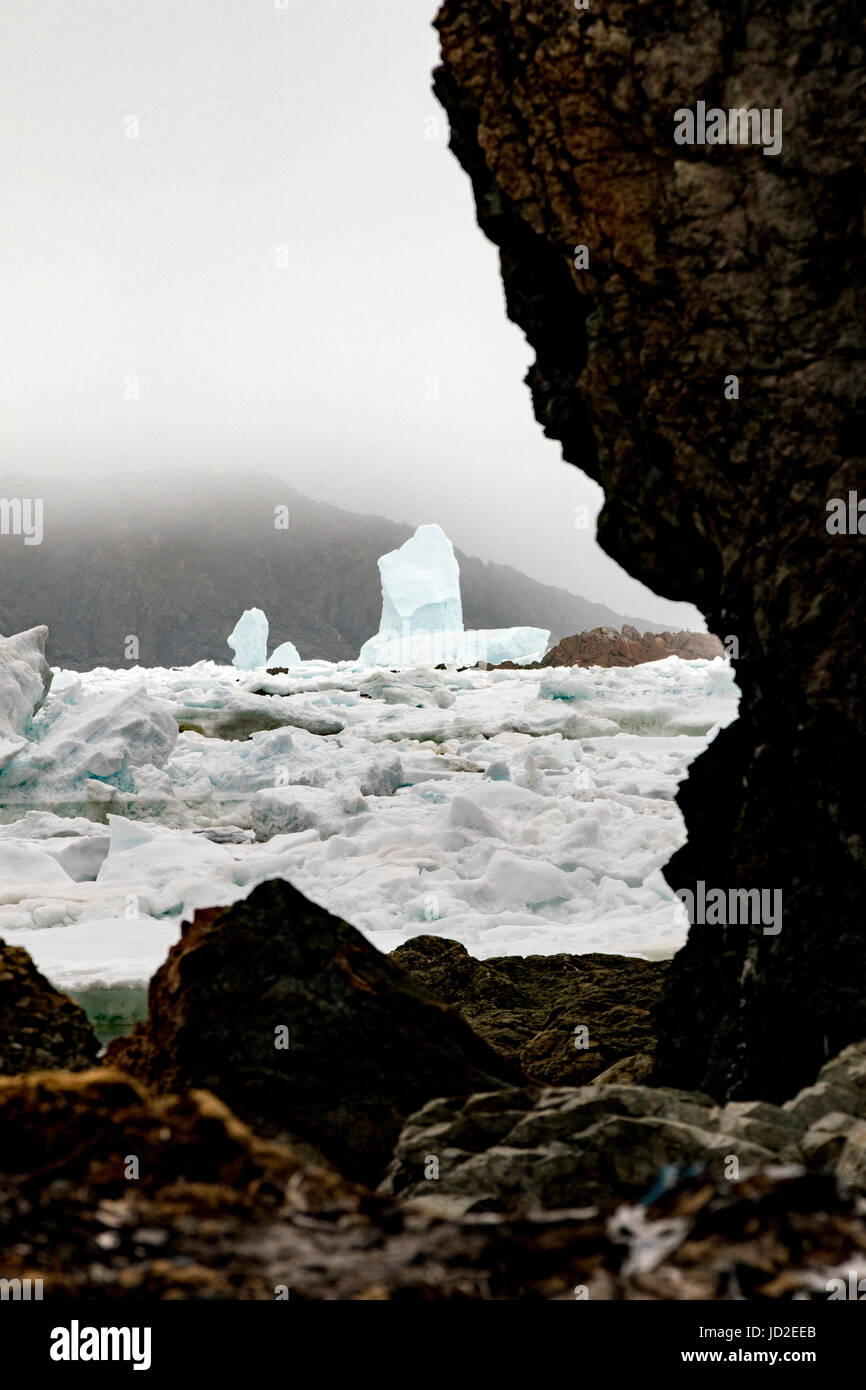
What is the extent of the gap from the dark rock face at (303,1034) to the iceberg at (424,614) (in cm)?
3944

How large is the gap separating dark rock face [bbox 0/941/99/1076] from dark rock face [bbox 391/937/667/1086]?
1.95m

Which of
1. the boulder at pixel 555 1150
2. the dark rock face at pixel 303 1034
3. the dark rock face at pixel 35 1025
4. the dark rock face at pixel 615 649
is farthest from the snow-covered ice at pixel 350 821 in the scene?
the dark rock face at pixel 615 649

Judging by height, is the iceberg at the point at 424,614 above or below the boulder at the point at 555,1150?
above

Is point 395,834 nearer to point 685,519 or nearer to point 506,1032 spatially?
point 506,1032

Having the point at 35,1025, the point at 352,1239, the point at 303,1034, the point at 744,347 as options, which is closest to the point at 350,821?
the point at 35,1025

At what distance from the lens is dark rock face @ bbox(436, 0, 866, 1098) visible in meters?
3.63

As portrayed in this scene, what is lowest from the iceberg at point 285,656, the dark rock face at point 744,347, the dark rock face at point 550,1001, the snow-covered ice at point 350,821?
the dark rock face at point 550,1001

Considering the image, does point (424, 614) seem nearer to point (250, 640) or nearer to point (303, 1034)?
point (250, 640)

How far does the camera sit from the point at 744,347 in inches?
149

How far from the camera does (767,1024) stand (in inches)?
159

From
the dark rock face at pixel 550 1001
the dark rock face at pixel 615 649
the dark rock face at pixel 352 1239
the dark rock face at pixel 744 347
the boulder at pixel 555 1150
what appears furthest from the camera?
the dark rock face at pixel 615 649

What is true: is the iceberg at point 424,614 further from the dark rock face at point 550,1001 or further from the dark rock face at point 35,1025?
the dark rock face at point 35,1025

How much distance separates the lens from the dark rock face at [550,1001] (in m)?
5.43

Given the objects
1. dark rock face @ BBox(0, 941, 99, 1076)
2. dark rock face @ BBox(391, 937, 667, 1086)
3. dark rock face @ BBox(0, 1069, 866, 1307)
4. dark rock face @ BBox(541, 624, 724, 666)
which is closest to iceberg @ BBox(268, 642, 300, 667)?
dark rock face @ BBox(541, 624, 724, 666)
